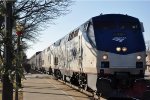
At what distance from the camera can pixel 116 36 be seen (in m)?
16.2

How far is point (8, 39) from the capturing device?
775cm

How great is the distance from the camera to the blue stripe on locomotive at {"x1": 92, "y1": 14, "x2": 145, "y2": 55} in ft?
52.2

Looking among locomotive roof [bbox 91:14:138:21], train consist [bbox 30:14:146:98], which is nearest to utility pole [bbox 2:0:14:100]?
train consist [bbox 30:14:146:98]

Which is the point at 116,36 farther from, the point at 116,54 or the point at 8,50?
the point at 8,50

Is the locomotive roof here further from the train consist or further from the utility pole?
the utility pole

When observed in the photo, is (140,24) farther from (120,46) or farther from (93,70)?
(93,70)

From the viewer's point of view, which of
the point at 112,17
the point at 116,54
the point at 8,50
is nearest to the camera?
the point at 8,50

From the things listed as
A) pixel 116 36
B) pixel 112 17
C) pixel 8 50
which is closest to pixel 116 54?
pixel 116 36

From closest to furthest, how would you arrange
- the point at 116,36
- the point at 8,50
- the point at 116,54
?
the point at 8,50, the point at 116,54, the point at 116,36

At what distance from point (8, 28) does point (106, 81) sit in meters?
8.40

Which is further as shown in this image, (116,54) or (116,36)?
(116,36)

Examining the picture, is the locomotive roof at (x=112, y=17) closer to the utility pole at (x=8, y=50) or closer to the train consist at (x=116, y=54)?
the train consist at (x=116, y=54)

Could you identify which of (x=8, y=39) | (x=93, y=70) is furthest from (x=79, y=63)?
(x=8, y=39)

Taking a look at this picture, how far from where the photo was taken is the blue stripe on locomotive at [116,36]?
626 inches
